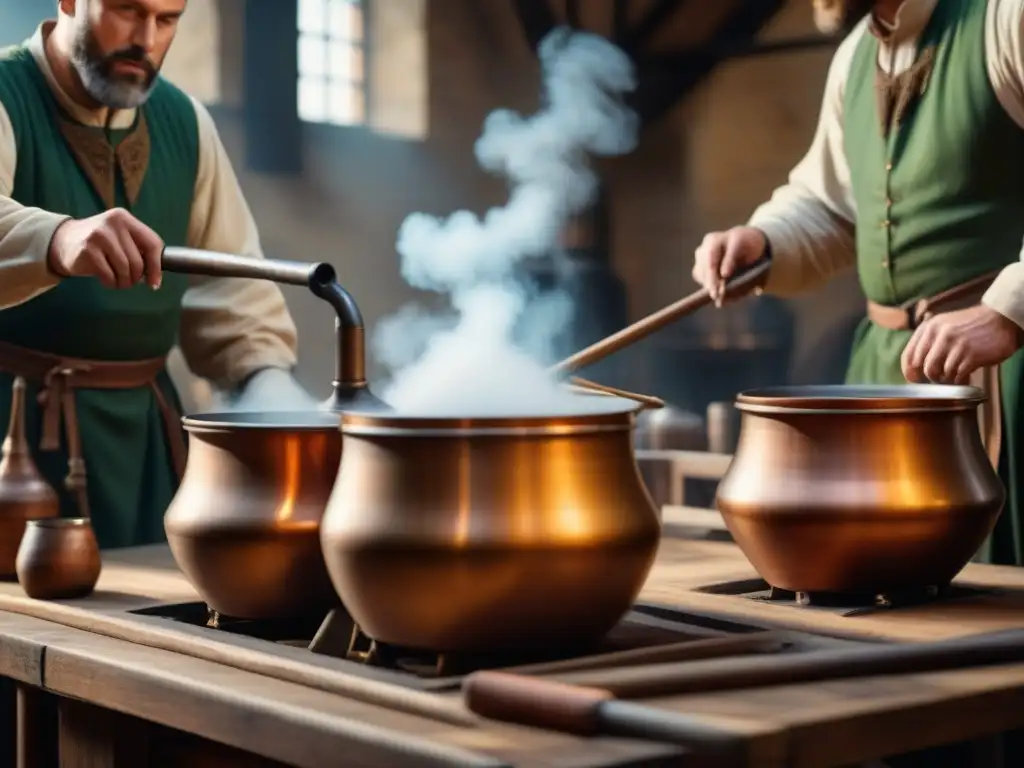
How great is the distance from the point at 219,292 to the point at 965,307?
147 cm

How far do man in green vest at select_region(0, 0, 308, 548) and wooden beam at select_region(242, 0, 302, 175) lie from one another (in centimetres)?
537

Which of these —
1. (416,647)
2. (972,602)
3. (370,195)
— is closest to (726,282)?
(972,602)

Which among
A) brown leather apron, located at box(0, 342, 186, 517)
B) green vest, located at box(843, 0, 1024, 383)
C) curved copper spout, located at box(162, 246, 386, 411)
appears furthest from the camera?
brown leather apron, located at box(0, 342, 186, 517)

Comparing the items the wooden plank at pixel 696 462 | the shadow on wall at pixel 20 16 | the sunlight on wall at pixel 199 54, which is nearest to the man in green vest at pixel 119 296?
the wooden plank at pixel 696 462

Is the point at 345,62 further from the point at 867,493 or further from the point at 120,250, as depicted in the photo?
the point at 867,493

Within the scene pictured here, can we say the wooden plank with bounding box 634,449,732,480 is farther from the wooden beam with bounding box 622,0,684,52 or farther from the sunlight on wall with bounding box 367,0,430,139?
the wooden beam with bounding box 622,0,684,52

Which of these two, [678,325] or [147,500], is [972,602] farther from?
[678,325]

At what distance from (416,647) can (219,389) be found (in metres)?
1.79

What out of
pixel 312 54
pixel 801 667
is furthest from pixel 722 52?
pixel 801 667

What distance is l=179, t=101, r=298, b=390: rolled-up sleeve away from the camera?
304 centimetres

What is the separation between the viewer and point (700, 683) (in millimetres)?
1278

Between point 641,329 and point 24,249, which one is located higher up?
point 24,249


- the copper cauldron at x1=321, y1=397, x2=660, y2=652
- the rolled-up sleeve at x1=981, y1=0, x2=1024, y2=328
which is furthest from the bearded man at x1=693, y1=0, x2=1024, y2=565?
the copper cauldron at x1=321, y1=397, x2=660, y2=652

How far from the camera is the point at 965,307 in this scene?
277 cm
